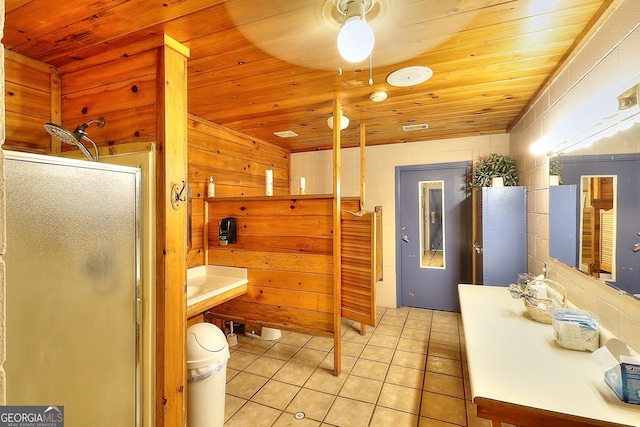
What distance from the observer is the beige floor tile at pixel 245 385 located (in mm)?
2174

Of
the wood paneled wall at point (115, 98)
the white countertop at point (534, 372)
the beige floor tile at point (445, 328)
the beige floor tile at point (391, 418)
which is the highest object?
the wood paneled wall at point (115, 98)

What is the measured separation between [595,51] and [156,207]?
2285mm

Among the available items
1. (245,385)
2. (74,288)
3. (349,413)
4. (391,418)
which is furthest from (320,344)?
(74,288)

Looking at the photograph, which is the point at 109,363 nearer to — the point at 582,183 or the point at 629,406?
the point at 629,406

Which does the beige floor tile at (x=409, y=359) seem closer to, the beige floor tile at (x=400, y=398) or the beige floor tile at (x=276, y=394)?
the beige floor tile at (x=400, y=398)

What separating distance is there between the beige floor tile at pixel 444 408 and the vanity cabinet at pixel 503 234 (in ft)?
3.60

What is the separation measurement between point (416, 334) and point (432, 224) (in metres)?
1.39

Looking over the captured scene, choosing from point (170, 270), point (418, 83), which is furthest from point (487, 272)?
point (170, 270)

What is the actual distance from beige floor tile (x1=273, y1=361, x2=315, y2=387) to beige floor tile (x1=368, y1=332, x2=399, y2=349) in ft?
2.48

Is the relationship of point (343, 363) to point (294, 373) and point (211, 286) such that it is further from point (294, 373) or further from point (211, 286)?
point (211, 286)

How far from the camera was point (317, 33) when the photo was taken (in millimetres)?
1463

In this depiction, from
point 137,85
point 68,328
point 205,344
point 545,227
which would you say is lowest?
point 205,344

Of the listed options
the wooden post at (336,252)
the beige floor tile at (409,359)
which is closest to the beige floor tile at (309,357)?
the wooden post at (336,252)

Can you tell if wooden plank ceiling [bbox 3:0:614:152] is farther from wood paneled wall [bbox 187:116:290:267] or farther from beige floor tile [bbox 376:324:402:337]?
beige floor tile [bbox 376:324:402:337]
